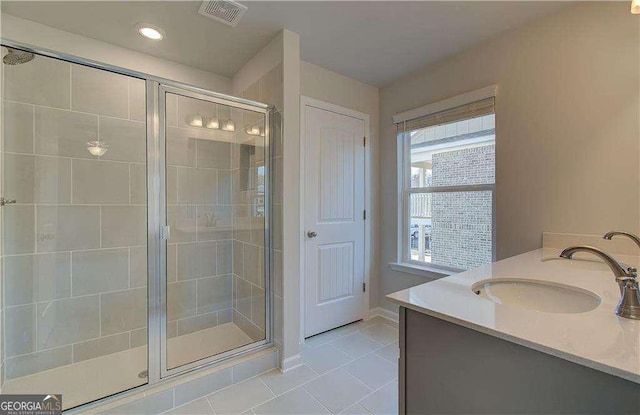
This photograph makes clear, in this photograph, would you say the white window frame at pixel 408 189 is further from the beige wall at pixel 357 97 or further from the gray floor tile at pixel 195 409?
the gray floor tile at pixel 195 409

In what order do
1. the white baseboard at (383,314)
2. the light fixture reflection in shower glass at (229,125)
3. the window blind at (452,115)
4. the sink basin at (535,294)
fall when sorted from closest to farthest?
the sink basin at (535,294), the window blind at (452,115), the light fixture reflection in shower glass at (229,125), the white baseboard at (383,314)

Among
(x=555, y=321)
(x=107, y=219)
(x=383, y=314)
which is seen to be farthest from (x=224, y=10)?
(x=383, y=314)

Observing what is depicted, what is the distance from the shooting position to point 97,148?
2.11 metres

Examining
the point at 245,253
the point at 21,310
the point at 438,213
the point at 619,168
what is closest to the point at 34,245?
the point at 21,310

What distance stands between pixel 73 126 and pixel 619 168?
3.54 m

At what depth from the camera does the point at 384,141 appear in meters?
2.94

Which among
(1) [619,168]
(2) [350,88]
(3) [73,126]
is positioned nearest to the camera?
(1) [619,168]

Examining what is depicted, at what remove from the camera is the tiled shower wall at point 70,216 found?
182 cm

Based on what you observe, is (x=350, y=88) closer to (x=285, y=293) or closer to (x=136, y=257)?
(x=285, y=293)

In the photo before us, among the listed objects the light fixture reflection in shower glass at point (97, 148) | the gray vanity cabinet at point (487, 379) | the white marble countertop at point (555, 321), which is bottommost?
the gray vanity cabinet at point (487, 379)

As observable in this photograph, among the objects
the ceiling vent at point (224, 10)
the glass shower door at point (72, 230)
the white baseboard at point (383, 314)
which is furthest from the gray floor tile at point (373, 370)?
the ceiling vent at point (224, 10)

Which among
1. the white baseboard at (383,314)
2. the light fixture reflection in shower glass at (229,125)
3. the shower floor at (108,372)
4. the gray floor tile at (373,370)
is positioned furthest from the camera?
the white baseboard at (383,314)

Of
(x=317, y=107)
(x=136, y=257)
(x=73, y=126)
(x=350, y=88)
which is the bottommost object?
(x=136, y=257)

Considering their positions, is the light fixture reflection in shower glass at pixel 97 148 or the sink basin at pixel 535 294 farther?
the light fixture reflection in shower glass at pixel 97 148
